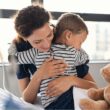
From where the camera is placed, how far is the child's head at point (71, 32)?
113cm

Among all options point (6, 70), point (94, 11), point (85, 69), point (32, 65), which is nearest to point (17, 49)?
point (32, 65)

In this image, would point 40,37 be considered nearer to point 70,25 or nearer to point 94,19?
point 70,25

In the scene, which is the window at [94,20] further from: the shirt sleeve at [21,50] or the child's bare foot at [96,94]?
the child's bare foot at [96,94]

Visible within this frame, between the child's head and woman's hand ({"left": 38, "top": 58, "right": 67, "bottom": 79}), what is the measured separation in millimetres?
103

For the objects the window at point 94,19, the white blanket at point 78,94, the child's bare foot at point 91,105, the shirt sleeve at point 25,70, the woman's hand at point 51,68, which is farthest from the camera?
the window at point 94,19

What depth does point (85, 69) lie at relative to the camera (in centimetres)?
125

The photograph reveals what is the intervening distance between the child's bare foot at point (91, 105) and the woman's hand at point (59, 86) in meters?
0.21

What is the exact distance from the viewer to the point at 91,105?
33.0 inches

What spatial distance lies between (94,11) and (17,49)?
4.10 feet

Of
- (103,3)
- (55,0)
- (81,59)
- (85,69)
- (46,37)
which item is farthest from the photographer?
(103,3)

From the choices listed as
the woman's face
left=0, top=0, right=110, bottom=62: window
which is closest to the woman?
the woman's face

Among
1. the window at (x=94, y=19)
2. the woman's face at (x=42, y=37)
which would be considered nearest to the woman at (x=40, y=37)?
the woman's face at (x=42, y=37)

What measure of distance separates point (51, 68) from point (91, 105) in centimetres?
30

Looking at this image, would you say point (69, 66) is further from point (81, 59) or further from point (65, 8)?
point (65, 8)
